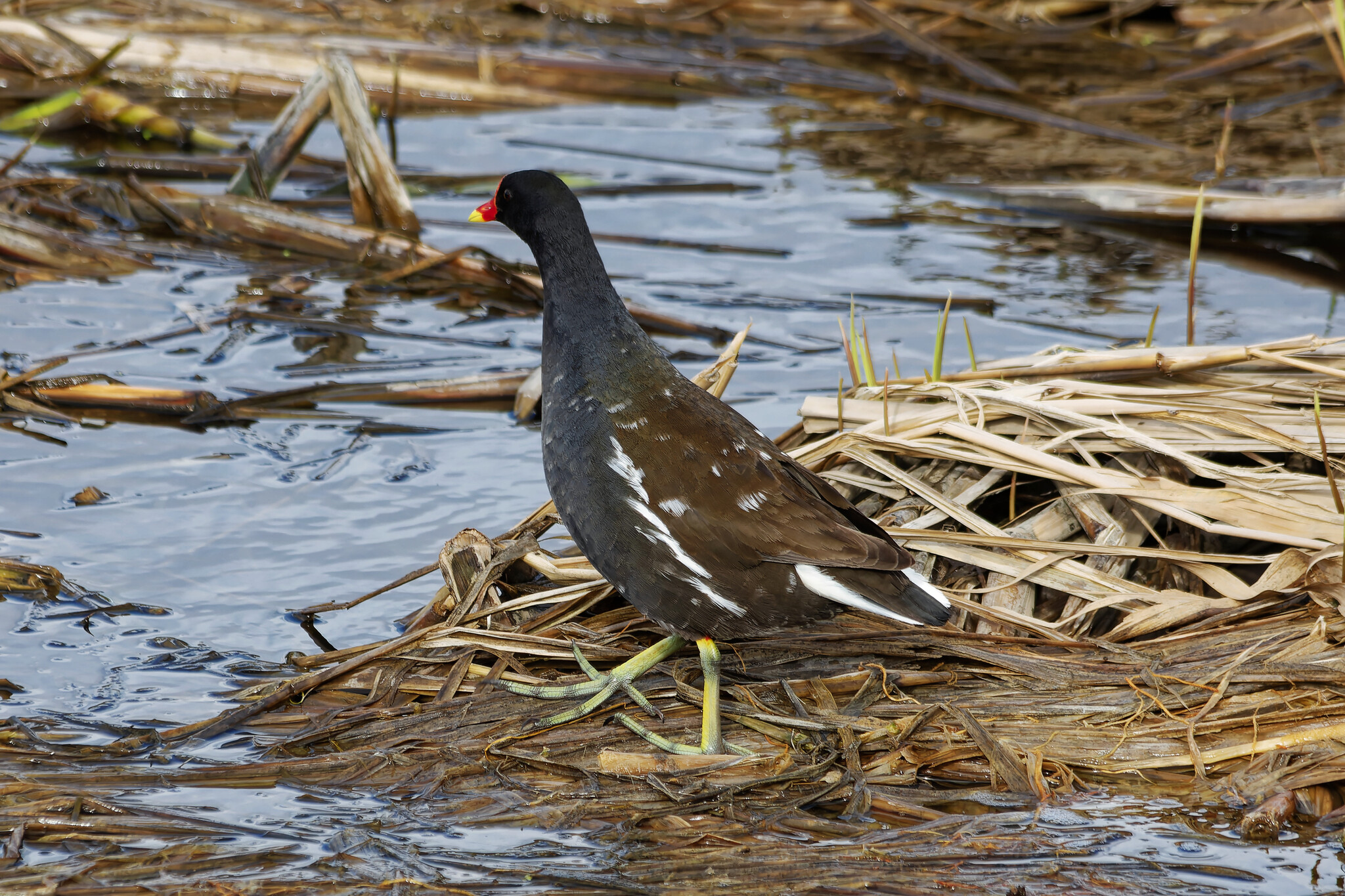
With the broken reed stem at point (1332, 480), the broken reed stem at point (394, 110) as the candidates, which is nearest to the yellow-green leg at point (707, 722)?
the broken reed stem at point (1332, 480)

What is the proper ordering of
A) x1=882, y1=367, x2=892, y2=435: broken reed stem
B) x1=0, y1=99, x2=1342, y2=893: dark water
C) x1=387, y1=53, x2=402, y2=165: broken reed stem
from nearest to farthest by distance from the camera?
x1=0, y1=99, x2=1342, y2=893: dark water → x1=882, y1=367, x2=892, y2=435: broken reed stem → x1=387, y1=53, x2=402, y2=165: broken reed stem

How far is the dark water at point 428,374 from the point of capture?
3402mm

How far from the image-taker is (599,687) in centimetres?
316

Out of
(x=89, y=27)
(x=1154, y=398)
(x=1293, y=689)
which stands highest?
(x=89, y=27)

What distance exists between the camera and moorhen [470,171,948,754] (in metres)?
2.97

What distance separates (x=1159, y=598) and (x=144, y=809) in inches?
90.8

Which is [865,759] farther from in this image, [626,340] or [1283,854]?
[626,340]

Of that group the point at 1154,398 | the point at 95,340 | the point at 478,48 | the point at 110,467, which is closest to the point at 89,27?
the point at 478,48

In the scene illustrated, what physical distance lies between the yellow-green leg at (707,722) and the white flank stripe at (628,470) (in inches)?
14.4

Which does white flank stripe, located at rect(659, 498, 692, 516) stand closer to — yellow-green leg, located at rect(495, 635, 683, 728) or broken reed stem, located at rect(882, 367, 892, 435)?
yellow-green leg, located at rect(495, 635, 683, 728)

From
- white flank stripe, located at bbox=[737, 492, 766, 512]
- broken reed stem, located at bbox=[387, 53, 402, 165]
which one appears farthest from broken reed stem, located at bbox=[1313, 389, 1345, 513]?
broken reed stem, located at bbox=[387, 53, 402, 165]

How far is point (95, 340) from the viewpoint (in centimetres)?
524

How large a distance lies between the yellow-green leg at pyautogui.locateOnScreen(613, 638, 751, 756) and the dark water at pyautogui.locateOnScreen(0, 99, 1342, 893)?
1.22 feet

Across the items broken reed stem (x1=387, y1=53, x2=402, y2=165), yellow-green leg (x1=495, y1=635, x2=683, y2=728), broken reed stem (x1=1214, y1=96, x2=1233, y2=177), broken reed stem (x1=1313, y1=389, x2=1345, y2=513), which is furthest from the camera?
broken reed stem (x1=387, y1=53, x2=402, y2=165)
